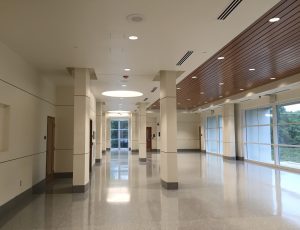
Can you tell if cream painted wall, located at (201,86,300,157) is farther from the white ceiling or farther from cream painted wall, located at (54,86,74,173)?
cream painted wall, located at (54,86,74,173)

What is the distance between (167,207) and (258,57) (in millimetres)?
5399

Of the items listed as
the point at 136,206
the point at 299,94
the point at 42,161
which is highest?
the point at 299,94

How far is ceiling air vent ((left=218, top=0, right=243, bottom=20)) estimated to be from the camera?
460cm

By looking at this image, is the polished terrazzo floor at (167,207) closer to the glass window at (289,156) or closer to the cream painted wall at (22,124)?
the cream painted wall at (22,124)

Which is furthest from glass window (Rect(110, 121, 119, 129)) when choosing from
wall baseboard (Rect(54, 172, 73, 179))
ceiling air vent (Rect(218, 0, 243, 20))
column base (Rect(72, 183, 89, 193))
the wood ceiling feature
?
ceiling air vent (Rect(218, 0, 243, 20))

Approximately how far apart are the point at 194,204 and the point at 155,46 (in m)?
4.17

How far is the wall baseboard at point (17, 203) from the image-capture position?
6172 mm

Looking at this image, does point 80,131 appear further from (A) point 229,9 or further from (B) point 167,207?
(A) point 229,9

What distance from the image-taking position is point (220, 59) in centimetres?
867

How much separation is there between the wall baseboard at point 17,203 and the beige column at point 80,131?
4.42 ft

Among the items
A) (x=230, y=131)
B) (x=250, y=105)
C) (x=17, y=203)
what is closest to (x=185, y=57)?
(x=17, y=203)

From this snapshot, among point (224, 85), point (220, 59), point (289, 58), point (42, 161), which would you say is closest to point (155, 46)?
point (220, 59)

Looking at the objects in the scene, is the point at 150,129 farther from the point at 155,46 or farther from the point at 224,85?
the point at 155,46

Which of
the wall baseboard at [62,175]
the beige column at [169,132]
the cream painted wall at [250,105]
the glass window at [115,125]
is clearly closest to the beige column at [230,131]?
the cream painted wall at [250,105]
